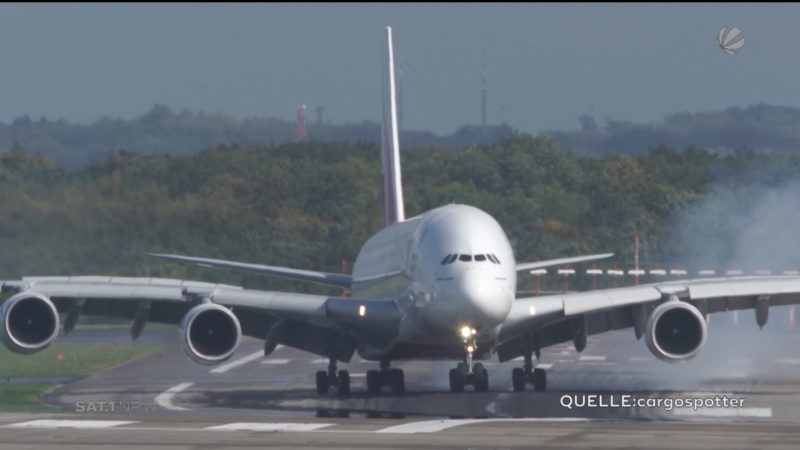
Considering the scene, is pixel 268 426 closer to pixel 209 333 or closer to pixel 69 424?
pixel 69 424

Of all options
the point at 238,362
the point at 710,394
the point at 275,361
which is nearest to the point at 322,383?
the point at 710,394

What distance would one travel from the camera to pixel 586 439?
14109mm

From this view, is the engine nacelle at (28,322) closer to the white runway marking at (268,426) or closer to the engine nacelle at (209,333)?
the engine nacelle at (209,333)

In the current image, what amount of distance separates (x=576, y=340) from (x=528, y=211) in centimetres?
2891

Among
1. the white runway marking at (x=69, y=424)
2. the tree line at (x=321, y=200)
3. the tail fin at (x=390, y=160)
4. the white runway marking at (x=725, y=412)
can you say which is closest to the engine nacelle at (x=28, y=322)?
the white runway marking at (x=69, y=424)

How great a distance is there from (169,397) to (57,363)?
8.72m

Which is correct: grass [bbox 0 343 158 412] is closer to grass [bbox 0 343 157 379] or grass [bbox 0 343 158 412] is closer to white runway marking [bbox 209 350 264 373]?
grass [bbox 0 343 157 379]

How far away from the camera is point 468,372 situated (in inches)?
894

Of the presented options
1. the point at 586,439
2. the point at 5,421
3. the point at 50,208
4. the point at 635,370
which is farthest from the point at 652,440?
the point at 50,208

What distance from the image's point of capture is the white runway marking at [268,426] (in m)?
15.5

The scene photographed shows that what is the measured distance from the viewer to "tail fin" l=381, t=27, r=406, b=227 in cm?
3070

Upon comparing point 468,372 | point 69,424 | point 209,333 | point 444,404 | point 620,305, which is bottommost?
point 444,404

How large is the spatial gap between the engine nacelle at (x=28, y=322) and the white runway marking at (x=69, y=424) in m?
7.32

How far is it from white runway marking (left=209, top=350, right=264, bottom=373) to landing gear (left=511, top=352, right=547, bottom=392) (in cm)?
801
